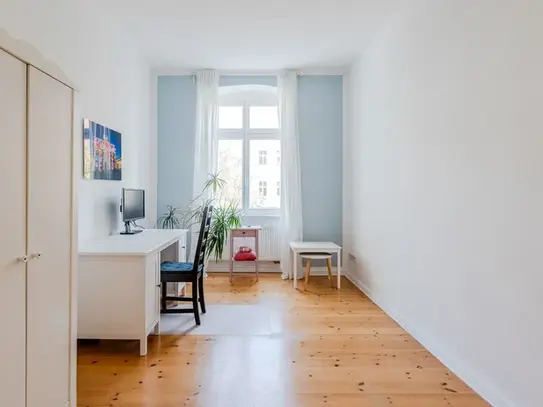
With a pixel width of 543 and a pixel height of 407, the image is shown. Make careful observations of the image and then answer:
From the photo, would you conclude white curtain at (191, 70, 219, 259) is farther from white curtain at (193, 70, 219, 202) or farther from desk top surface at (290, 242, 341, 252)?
desk top surface at (290, 242, 341, 252)

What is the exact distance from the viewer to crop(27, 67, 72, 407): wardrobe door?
5.30ft

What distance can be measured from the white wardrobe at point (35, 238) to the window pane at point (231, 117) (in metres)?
3.99

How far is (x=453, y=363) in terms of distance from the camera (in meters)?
2.59

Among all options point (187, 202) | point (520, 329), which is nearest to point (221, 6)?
point (187, 202)

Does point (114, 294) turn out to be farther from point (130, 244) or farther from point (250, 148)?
point (250, 148)

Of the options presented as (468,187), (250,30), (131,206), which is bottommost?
(131,206)

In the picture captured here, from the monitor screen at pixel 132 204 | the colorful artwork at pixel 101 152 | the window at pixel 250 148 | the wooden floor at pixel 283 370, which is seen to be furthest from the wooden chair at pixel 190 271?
the window at pixel 250 148

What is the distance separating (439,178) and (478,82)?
72 cm

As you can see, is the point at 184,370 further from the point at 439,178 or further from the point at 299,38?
the point at 299,38

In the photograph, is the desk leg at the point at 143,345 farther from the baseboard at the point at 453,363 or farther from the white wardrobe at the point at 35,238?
the baseboard at the point at 453,363

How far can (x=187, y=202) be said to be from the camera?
560 cm

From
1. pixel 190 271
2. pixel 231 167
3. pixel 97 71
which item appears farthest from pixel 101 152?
pixel 231 167

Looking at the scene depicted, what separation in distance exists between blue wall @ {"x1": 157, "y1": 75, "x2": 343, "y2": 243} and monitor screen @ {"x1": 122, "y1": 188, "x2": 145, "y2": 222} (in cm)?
129

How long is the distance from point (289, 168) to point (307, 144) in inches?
18.6
